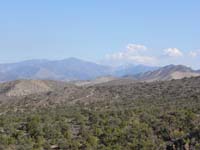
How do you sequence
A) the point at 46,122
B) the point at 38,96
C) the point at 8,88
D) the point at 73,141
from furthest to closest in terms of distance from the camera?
1. the point at 8,88
2. the point at 38,96
3. the point at 46,122
4. the point at 73,141

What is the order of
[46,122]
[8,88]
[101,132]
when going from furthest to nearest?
[8,88] → [46,122] → [101,132]

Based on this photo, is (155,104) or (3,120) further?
(155,104)

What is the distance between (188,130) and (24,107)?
44.8 metres

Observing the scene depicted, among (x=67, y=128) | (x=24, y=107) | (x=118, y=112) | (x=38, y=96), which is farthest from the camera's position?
(x=38, y=96)

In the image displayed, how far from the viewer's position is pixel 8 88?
518ft

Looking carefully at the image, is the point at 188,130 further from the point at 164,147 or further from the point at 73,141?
the point at 73,141

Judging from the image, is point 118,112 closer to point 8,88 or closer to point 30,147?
point 30,147

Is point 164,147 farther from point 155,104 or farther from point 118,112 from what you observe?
point 155,104

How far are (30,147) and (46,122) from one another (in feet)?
45.2

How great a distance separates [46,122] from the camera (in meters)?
57.2

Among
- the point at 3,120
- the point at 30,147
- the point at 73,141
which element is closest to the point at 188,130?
the point at 73,141

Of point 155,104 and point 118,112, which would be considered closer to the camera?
point 118,112

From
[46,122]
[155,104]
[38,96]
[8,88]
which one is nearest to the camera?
[46,122]

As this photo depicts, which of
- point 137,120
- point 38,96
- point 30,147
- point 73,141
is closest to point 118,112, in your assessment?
point 137,120
